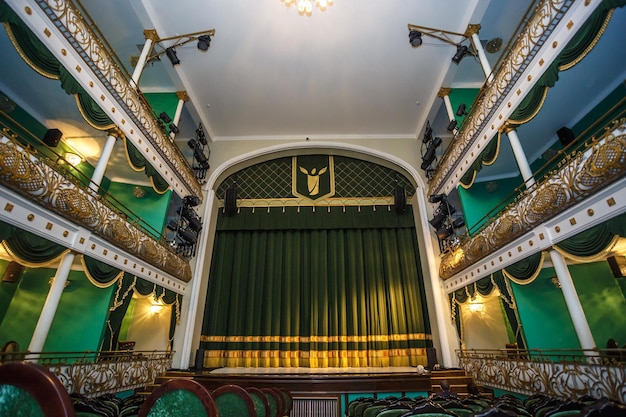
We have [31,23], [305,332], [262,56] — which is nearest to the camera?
[31,23]

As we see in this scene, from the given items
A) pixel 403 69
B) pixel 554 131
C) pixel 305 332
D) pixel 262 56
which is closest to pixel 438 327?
pixel 305 332

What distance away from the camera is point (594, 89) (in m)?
5.43

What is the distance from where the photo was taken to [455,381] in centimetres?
614

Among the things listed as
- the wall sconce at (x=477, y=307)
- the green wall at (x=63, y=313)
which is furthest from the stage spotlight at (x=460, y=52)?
the green wall at (x=63, y=313)

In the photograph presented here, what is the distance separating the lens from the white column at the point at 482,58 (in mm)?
6249

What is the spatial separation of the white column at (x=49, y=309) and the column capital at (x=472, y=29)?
863cm

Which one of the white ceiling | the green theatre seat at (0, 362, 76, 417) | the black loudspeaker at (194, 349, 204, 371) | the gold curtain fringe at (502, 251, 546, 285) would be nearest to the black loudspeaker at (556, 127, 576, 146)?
the white ceiling

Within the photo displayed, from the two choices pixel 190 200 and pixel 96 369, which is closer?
pixel 96 369

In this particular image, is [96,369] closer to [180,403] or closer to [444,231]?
[180,403]

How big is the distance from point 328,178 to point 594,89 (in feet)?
21.9

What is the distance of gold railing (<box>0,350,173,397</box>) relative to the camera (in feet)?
13.7

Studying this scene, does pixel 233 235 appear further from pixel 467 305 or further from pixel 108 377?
pixel 467 305

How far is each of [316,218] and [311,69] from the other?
424 centimetres

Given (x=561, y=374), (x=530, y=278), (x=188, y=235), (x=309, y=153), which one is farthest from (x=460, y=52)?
(x=188, y=235)
